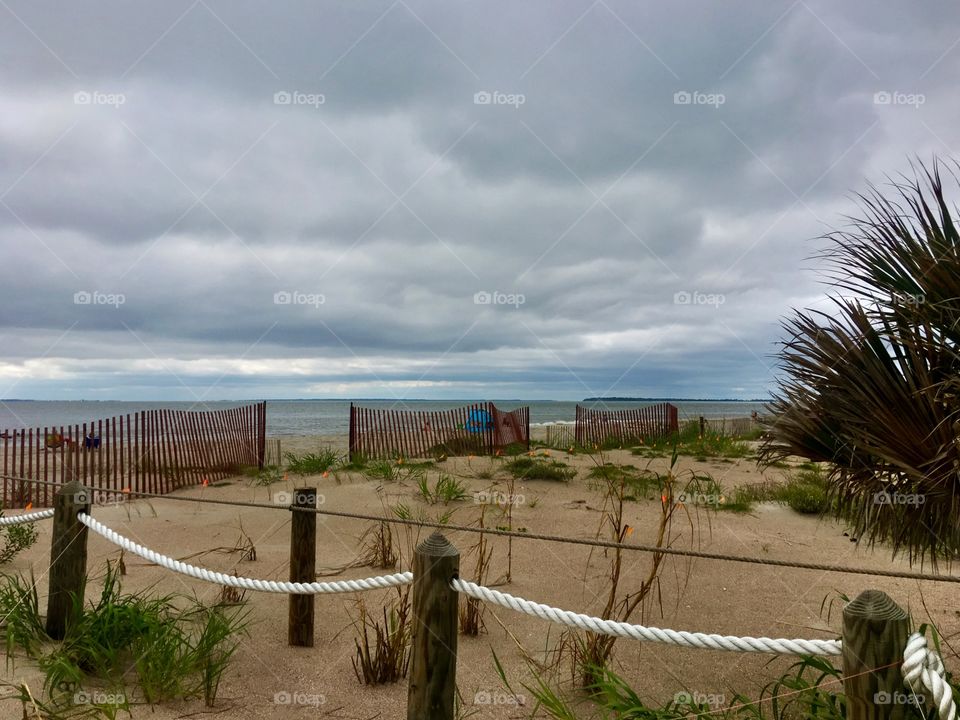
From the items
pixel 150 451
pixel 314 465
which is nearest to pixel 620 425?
pixel 314 465

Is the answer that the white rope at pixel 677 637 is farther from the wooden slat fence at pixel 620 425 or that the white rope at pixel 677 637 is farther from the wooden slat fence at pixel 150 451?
the wooden slat fence at pixel 620 425

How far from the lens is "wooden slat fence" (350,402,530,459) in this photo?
14.9m

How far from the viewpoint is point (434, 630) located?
2553 millimetres

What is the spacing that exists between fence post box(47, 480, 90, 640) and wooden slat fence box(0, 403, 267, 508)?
579 centimetres

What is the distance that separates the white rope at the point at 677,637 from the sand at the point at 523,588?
91 cm

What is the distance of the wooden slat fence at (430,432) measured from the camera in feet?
48.8

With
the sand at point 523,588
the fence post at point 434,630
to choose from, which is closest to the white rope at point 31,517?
the sand at point 523,588

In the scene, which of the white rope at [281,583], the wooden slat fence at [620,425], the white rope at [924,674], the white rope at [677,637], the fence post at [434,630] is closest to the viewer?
the white rope at [924,674]

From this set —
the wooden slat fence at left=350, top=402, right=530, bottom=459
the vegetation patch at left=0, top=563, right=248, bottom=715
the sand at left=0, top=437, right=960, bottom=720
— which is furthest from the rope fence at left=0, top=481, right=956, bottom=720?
the wooden slat fence at left=350, top=402, right=530, bottom=459

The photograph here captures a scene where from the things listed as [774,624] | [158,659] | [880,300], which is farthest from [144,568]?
[880,300]

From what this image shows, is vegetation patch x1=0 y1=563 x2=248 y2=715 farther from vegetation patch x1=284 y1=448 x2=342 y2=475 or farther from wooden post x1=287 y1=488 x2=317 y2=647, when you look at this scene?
vegetation patch x1=284 y1=448 x2=342 y2=475

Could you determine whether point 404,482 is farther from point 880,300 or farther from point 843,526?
point 880,300

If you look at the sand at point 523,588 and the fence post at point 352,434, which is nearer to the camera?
the sand at point 523,588

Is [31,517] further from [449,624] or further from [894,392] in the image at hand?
[894,392]
